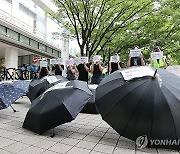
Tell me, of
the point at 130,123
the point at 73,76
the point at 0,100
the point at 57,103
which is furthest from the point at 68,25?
the point at 130,123

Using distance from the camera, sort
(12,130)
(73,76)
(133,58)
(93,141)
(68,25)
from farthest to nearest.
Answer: (68,25), (73,76), (133,58), (12,130), (93,141)

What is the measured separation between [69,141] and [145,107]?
54.9 inches

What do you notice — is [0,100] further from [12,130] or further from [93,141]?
[93,141]

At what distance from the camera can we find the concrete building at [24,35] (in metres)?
15.4

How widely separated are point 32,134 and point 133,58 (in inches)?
151

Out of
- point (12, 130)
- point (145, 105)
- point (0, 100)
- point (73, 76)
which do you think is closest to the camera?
point (145, 105)

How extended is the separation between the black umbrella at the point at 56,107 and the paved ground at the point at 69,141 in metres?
0.24

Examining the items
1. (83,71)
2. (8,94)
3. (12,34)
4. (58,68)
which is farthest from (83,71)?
(12,34)

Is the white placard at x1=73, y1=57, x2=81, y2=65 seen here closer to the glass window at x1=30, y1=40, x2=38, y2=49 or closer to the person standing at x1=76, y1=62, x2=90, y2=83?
the person standing at x1=76, y1=62, x2=90, y2=83

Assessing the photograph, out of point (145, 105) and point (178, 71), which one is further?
point (178, 71)

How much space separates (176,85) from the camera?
277cm

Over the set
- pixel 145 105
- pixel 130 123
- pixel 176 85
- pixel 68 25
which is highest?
pixel 68 25

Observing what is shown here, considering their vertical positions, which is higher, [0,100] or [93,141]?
[0,100]

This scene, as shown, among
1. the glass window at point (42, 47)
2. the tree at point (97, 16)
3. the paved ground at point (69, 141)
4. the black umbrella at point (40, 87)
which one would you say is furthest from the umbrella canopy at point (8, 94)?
the glass window at point (42, 47)
